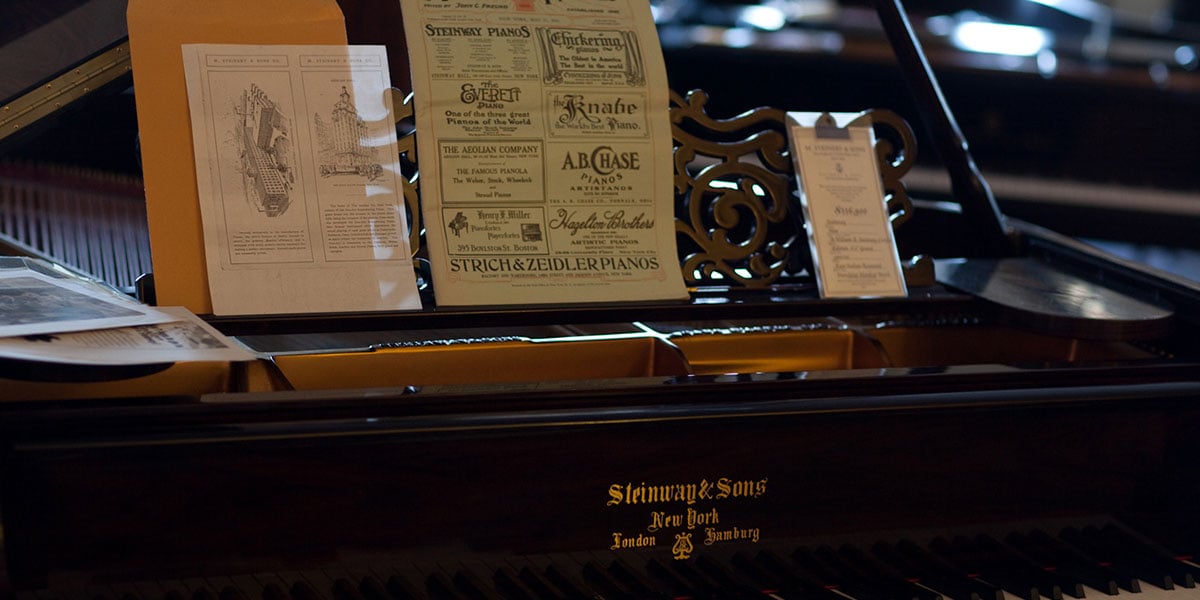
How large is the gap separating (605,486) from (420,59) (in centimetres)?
69

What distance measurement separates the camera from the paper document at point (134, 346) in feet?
3.64

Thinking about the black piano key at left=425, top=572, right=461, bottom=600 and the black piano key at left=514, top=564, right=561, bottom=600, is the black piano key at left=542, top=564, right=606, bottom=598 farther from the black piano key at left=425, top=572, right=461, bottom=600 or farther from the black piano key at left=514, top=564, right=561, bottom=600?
the black piano key at left=425, top=572, right=461, bottom=600

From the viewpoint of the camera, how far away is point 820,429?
4.61 ft

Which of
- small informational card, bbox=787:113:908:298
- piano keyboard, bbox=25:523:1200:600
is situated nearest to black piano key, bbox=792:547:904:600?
piano keyboard, bbox=25:523:1200:600

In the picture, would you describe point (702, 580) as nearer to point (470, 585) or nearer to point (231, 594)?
point (470, 585)

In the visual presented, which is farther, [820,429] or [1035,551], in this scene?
[1035,551]

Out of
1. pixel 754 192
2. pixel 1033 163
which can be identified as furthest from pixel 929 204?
pixel 1033 163

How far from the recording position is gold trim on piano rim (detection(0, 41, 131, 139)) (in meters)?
1.49

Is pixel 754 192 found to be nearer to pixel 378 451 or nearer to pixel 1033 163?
pixel 378 451

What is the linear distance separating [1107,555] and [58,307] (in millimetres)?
1415

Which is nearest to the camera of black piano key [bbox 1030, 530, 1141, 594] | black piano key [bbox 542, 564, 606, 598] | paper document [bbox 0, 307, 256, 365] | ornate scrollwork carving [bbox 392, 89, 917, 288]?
paper document [bbox 0, 307, 256, 365]

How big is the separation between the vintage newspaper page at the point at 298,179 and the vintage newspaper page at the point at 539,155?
0.22 ft

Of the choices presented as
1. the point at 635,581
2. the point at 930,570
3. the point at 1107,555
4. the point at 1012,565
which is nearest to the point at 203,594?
the point at 635,581

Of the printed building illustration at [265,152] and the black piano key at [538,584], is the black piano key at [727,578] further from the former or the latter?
the printed building illustration at [265,152]
